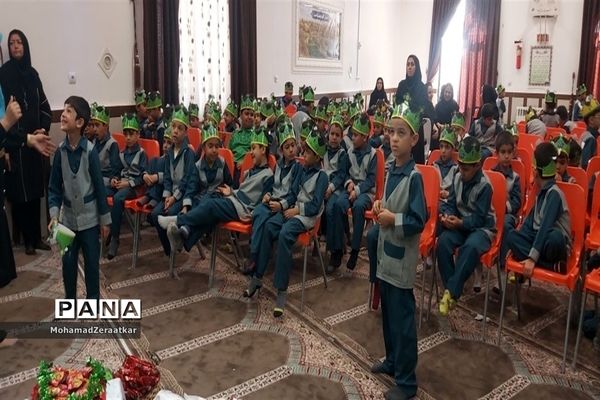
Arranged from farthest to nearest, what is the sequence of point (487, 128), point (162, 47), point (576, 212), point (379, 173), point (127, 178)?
point (162, 47) < point (487, 128) < point (127, 178) < point (379, 173) < point (576, 212)

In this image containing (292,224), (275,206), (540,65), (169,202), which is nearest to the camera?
(292,224)

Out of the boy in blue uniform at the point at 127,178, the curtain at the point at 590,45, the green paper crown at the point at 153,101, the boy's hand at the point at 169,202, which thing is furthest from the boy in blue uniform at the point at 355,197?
the curtain at the point at 590,45

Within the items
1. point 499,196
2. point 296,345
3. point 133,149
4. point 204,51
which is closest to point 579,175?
point 499,196

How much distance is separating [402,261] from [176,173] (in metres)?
2.36

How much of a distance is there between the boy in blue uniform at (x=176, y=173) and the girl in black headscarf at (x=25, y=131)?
3.57ft

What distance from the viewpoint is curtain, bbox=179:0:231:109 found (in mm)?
6625

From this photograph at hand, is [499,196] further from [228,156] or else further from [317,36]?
[317,36]

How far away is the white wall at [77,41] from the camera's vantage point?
473 centimetres

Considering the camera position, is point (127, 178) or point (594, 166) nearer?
point (594, 166)

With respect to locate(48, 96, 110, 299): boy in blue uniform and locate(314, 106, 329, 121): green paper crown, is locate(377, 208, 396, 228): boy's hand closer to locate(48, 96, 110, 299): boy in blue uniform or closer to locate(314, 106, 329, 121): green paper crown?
locate(48, 96, 110, 299): boy in blue uniform

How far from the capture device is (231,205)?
369cm

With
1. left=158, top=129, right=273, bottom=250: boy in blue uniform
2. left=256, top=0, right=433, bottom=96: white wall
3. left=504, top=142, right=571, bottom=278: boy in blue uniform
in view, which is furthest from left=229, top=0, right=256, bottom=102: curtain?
left=504, top=142, right=571, bottom=278: boy in blue uniform

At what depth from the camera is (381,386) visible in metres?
2.55

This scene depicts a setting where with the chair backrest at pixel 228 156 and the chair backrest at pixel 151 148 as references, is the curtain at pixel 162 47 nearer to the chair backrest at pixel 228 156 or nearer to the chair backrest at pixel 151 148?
the chair backrest at pixel 151 148
